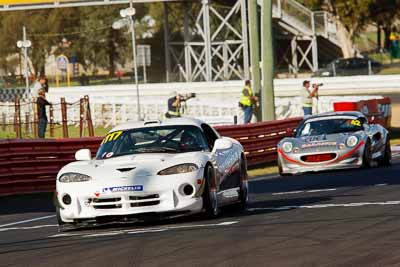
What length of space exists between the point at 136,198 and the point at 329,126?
11097 millimetres

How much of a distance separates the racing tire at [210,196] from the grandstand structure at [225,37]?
46225 millimetres

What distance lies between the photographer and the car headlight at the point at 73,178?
43.4 ft

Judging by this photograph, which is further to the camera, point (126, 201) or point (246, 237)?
point (126, 201)

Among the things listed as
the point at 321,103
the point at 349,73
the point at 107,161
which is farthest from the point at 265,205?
the point at 349,73

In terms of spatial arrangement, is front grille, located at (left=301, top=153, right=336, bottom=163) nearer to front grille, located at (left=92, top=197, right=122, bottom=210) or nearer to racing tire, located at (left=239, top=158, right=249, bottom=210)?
racing tire, located at (left=239, top=158, right=249, bottom=210)

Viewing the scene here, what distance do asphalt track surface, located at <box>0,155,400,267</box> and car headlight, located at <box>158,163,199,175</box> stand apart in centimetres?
59

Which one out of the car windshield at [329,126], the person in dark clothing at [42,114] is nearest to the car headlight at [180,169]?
A: the car windshield at [329,126]

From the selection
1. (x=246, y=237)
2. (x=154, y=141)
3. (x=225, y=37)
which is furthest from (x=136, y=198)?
(x=225, y=37)

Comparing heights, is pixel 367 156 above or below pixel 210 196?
below

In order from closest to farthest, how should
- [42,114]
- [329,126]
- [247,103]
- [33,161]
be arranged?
[33,161], [329,126], [42,114], [247,103]

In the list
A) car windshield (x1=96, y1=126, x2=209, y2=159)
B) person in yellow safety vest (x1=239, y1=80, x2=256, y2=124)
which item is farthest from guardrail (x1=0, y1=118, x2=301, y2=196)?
person in yellow safety vest (x1=239, y1=80, x2=256, y2=124)

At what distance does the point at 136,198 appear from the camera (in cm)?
1296

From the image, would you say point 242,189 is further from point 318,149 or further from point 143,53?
point 143,53

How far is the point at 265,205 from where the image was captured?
15555mm
